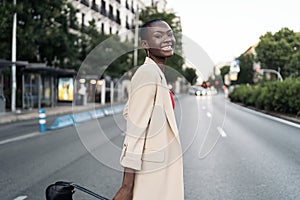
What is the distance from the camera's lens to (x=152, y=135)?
6.43ft

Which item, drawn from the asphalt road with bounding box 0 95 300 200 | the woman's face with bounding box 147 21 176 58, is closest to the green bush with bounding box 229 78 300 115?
the asphalt road with bounding box 0 95 300 200

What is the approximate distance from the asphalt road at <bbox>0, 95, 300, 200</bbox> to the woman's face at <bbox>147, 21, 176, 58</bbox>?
0.64m

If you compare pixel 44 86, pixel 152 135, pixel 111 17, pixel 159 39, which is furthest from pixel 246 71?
pixel 152 135

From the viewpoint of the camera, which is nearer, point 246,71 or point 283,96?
point 283,96

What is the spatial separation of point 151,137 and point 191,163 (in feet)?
18.2

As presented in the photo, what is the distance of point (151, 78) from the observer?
6.36 feet

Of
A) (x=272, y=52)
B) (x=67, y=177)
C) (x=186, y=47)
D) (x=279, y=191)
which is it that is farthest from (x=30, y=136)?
(x=272, y=52)

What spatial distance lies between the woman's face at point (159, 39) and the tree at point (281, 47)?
47547 millimetres

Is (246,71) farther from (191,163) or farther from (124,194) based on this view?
(124,194)

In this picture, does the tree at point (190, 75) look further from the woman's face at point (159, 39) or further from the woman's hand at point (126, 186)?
the woman's hand at point (126, 186)

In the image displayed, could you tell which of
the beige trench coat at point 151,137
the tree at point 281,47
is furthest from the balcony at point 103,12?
the beige trench coat at point 151,137

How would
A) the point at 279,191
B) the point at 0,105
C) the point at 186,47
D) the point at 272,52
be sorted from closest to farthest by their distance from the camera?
the point at 186,47, the point at 279,191, the point at 0,105, the point at 272,52

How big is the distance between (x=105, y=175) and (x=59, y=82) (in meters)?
22.8

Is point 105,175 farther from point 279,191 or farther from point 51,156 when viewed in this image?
point 279,191
